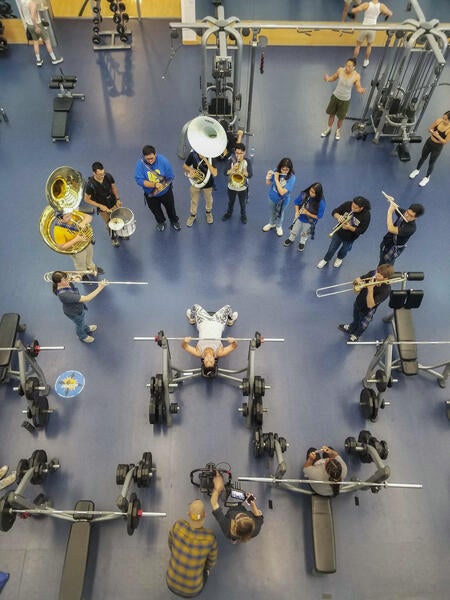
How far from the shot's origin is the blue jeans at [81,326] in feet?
18.6

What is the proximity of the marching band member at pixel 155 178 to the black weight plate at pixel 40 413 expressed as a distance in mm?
2965

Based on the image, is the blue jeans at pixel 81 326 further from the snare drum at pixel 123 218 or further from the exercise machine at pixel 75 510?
the exercise machine at pixel 75 510

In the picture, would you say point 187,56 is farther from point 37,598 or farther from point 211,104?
point 37,598

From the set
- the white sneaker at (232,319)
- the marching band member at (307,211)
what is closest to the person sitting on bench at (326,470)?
the white sneaker at (232,319)

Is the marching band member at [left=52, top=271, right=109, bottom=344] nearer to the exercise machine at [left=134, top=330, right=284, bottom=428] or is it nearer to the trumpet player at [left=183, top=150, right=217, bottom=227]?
the exercise machine at [left=134, top=330, right=284, bottom=428]

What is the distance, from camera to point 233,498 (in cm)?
468

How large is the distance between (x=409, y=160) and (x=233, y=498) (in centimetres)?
628

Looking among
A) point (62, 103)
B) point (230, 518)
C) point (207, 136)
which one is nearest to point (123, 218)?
point (207, 136)

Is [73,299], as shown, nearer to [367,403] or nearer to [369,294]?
[369,294]

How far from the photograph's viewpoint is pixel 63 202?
19.1ft

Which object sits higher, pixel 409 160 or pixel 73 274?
pixel 409 160

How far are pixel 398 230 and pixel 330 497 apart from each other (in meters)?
3.33

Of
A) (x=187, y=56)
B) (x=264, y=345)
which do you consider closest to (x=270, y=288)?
(x=264, y=345)

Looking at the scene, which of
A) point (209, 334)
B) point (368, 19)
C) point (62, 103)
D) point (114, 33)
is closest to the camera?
point (209, 334)
